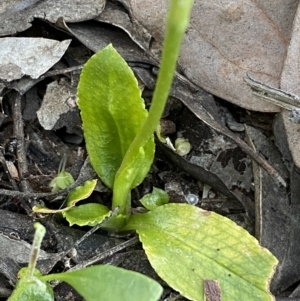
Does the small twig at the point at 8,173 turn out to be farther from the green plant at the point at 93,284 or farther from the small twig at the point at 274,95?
the small twig at the point at 274,95

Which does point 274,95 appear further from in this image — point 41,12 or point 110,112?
point 41,12

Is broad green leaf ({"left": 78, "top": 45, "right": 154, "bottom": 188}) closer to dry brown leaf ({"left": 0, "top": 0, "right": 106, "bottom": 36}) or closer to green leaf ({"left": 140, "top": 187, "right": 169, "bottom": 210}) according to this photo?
green leaf ({"left": 140, "top": 187, "right": 169, "bottom": 210})

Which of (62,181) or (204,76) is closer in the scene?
(62,181)

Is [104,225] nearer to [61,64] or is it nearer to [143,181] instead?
[143,181]

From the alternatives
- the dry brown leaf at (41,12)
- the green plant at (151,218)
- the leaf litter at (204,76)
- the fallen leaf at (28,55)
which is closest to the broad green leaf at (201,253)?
the green plant at (151,218)

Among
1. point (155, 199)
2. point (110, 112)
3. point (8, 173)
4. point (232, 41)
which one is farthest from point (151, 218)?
point (232, 41)

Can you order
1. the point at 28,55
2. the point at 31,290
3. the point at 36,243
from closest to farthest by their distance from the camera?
the point at 36,243
the point at 31,290
the point at 28,55

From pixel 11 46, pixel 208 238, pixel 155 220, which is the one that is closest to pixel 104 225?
pixel 155 220
